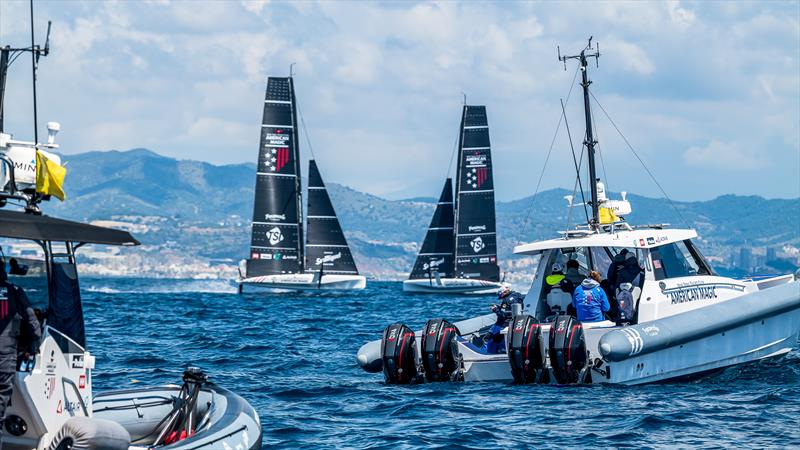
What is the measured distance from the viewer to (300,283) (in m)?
64.9

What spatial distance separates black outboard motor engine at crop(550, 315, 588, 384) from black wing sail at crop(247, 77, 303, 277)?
47612mm

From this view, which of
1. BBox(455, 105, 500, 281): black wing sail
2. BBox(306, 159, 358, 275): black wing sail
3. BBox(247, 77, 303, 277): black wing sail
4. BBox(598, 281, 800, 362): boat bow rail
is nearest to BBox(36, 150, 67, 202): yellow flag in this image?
BBox(598, 281, 800, 362): boat bow rail

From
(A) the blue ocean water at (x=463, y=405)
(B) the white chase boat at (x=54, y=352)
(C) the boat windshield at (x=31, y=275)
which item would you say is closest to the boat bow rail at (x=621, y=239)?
(A) the blue ocean water at (x=463, y=405)

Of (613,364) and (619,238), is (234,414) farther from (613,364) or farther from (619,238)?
(619,238)

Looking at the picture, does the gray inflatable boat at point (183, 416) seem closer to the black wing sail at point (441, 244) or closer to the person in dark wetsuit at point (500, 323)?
the person in dark wetsuit at point (500, 323)

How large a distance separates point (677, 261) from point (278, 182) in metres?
46.2

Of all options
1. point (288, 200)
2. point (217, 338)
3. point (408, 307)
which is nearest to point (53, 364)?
point (217, 338)

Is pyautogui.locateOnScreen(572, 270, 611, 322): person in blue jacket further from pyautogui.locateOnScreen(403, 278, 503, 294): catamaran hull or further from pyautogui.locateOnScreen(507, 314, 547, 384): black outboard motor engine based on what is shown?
pyautogui.locateOnScreen(403, 278, 503, 294): catamaran hull

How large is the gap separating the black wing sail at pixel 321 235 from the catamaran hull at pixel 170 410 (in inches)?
2102

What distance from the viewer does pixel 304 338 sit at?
2886 cm

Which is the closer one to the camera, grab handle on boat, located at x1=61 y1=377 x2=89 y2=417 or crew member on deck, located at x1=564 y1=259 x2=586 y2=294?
grab handle on boat, located at x1=61 y1=377 x2=89 y2=417

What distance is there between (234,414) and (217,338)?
17.2 m

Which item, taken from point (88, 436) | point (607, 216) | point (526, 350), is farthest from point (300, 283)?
point (88, 436)

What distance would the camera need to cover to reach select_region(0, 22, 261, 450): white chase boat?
9.67m
